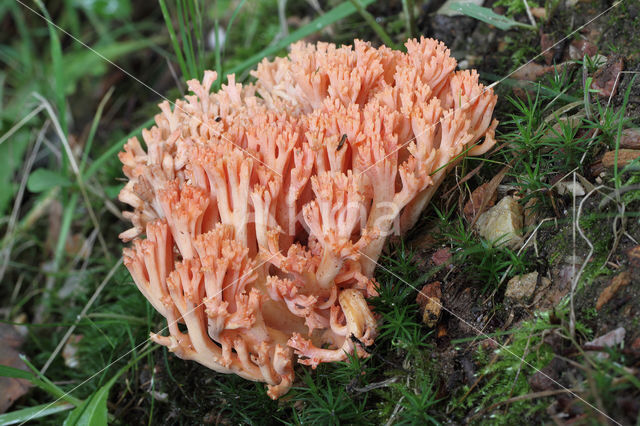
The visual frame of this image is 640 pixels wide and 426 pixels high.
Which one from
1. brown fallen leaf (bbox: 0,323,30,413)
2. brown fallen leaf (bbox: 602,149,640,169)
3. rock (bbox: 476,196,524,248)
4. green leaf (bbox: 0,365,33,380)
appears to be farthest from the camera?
brown fallen leaf (bbox: 0,323,30,413)

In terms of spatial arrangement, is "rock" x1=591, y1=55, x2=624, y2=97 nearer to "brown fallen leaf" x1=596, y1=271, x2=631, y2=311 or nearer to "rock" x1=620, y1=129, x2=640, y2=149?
"rock" x1=620, y1=129, x2=640, y2=149

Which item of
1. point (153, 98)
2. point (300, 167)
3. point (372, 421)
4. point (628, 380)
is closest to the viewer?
point (628, 380)

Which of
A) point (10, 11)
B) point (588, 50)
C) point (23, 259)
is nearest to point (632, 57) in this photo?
point (588, 50)

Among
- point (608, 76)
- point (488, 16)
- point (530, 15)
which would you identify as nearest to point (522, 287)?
point (608, 76)

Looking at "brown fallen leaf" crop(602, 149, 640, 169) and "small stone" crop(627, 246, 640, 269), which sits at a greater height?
"brown fallen leaf" crop(602, 149, 640, 169)

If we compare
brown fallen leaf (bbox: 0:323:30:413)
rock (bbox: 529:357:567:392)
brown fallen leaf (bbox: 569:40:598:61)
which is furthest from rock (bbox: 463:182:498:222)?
brown fallen leaf (bbox: 0:323:30:413)

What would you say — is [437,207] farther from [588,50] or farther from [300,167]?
[588,50]
